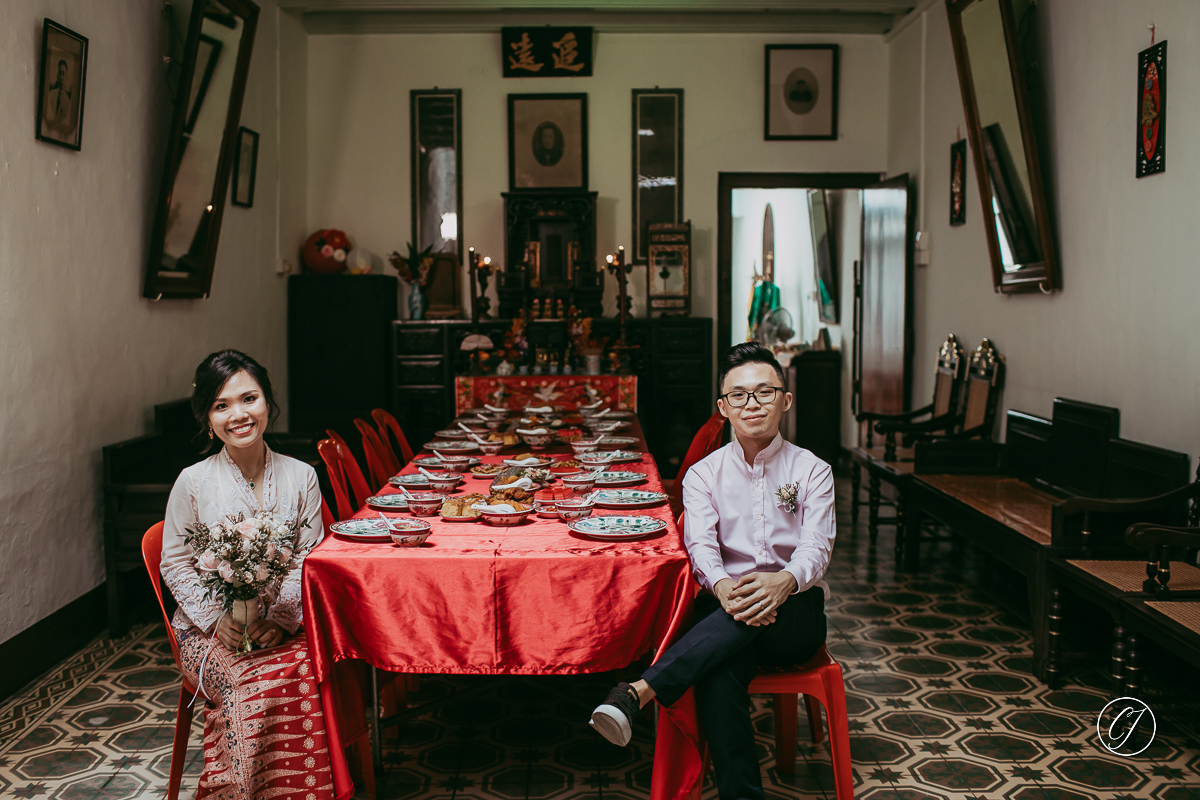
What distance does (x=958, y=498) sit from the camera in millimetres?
4434

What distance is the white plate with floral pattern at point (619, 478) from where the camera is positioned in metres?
3.23

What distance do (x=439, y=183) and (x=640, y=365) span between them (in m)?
2.30

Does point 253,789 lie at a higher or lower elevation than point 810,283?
lower

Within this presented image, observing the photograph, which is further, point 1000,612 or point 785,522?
point 1000,612

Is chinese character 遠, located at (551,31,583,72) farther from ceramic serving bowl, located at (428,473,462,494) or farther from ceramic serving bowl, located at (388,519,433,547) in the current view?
ceramic serving bowl, located at (388,519,433,547)

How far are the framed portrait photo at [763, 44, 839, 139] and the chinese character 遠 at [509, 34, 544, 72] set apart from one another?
6.00ft

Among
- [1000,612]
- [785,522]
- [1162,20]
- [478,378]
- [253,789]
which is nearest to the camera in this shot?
[253,789]

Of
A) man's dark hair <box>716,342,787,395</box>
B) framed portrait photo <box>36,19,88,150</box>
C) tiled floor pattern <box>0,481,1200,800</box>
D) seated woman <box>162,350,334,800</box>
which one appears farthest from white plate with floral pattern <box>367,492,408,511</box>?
framed portrait photo <box>36,19,88,150</box>

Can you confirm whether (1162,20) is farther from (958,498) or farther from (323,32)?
(323,32)

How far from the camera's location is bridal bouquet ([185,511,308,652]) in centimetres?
228

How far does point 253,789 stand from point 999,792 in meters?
2.09

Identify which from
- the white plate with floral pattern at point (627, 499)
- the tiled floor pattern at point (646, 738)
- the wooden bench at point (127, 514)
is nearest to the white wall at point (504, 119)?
the wooden bench at point (127, 514)

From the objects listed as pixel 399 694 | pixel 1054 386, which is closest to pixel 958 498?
pixel 1054 386

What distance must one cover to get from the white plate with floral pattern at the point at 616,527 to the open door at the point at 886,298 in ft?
15.6
